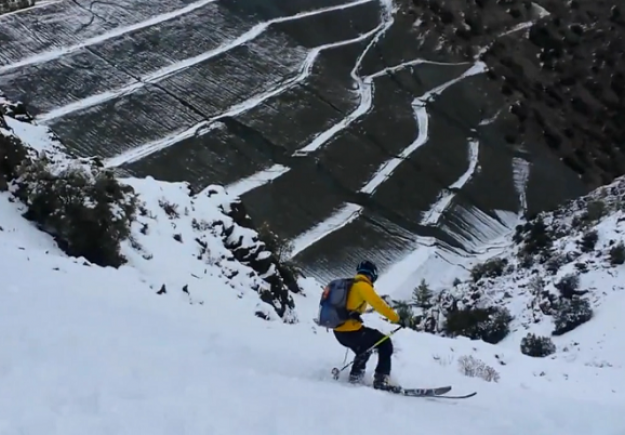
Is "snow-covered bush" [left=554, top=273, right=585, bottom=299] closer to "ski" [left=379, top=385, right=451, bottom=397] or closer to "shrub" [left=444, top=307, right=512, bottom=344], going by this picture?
"shrub" [left=444, top=307, right=512, bottom=344]

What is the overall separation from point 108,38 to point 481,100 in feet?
33.9

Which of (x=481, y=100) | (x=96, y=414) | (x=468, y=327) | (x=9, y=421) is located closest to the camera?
(x=9, y=421)

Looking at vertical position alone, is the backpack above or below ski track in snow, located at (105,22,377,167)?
above

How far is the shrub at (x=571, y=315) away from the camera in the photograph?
46.6ft

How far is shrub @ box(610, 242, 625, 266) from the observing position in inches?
623

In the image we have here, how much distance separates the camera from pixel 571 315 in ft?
47.2

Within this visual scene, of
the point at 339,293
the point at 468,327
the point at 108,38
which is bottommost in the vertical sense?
the point at 108,38

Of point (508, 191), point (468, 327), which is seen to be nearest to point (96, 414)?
point (468, 327)

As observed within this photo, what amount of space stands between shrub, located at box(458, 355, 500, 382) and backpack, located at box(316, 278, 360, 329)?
2.59 meters

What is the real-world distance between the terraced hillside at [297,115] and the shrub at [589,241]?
9.75 feet

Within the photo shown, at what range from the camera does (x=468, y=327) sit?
1520 cm

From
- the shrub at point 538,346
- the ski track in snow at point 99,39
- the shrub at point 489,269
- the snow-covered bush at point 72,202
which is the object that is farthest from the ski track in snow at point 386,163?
the snow-covered bush at point 72,202

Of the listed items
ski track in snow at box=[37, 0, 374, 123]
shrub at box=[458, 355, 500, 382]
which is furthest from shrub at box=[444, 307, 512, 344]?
ski track in snow at box=[37, 0, 374, 123]

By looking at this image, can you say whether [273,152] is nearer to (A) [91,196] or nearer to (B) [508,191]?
(B) [508,191]
